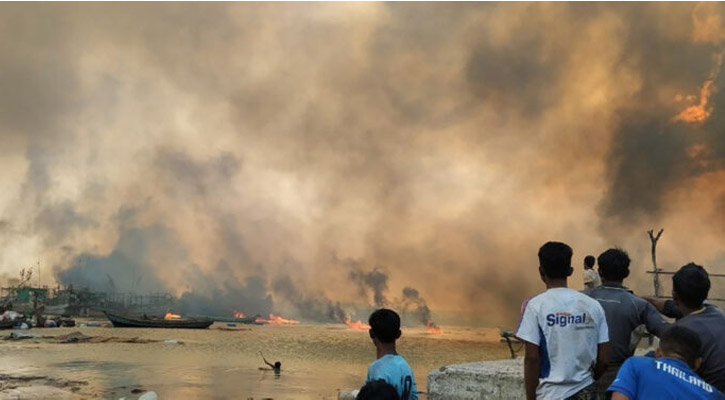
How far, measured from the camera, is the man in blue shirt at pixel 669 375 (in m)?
2.96

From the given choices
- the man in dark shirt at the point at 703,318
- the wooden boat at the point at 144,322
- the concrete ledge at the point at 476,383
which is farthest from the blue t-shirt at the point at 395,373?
the wooden boat at the point at 144,322

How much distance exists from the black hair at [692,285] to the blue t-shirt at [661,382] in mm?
890

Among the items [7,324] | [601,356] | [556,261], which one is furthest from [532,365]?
[7,324]

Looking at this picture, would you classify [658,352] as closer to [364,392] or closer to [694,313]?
[694,313]

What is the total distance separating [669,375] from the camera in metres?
2.97

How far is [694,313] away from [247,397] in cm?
2451

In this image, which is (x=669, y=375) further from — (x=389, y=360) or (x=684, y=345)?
(x=389, y=360)

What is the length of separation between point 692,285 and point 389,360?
7.18ft

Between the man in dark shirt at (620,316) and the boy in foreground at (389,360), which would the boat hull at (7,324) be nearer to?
the boy in foreground at (389,360)

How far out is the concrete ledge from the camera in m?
6.16

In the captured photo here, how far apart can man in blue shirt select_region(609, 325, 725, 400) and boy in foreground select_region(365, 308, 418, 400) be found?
1.42 m

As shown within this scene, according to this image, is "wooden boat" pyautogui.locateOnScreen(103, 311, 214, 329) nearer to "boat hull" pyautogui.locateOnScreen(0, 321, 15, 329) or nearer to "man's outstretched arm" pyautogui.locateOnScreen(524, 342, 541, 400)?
"boat hull" pyautogui.locateOnScreen(0, 321, 15, 329)

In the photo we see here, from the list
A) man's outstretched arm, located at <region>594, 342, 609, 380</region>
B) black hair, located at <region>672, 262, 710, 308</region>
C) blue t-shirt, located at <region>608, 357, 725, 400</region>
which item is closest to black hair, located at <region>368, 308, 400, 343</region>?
man's outstretched arm, located at <region>594, 342, 609, 380</region>

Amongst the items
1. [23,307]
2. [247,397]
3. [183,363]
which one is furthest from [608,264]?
[23,307]
